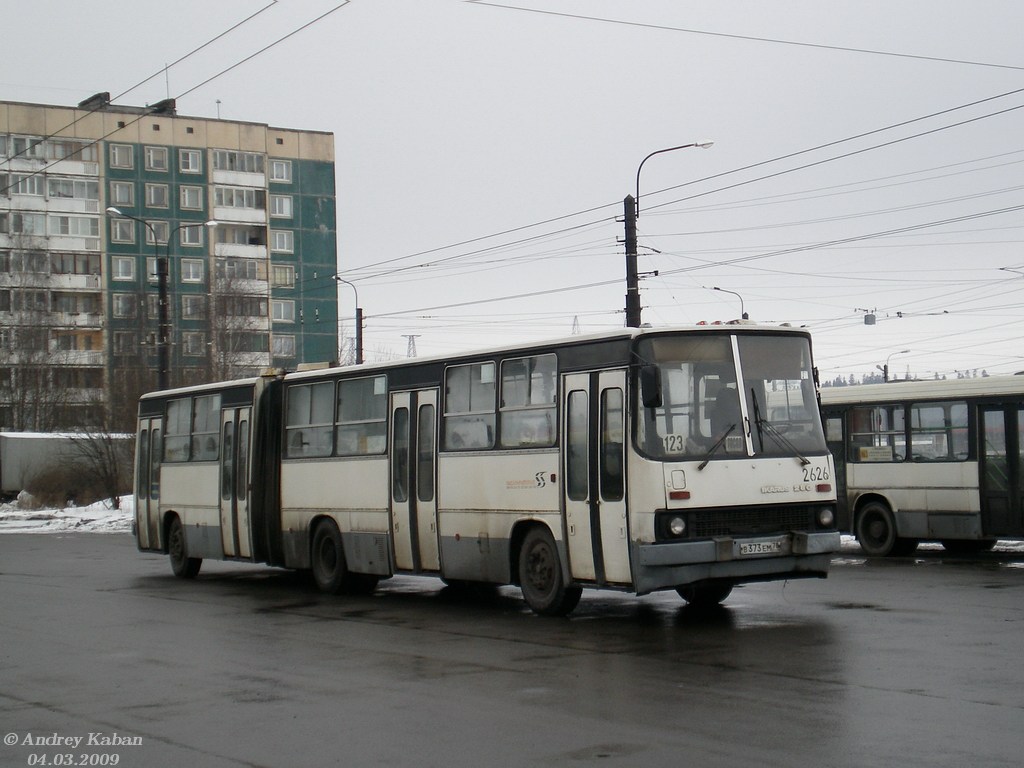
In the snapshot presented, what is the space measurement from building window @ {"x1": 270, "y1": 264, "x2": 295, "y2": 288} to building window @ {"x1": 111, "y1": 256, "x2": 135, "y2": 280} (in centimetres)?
955

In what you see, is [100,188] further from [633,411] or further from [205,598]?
[633,411]

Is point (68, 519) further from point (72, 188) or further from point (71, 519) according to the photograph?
point (72, 188)

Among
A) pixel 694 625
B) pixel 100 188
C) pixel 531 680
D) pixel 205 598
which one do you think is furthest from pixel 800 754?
pixel 100 188

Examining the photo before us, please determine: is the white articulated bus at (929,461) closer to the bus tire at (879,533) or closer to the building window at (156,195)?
the bus tire at (879,533)

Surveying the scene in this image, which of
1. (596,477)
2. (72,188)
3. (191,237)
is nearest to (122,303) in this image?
(191,237)

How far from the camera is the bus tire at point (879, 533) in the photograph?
74.6ft

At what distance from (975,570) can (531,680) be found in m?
11.1

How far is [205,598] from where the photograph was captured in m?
18.8

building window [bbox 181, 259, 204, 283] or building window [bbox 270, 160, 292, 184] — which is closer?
building window [bbox 181, 259, 204, 283]

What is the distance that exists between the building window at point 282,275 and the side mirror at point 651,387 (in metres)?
85.4

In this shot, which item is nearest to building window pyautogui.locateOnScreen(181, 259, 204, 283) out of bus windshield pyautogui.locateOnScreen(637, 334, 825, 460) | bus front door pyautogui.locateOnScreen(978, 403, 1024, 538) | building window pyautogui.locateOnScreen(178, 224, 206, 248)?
building window pyautogui.locateOnScreen(178, 224, 206, 248)

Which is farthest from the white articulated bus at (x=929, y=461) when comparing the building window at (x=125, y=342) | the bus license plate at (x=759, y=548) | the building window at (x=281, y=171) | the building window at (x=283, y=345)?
the building window at (x=281, y=171)

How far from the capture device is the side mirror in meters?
13.3

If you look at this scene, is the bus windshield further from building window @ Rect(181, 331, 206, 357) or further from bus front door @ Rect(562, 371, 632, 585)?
building window @ Rect(181, 331, 206, 357)
